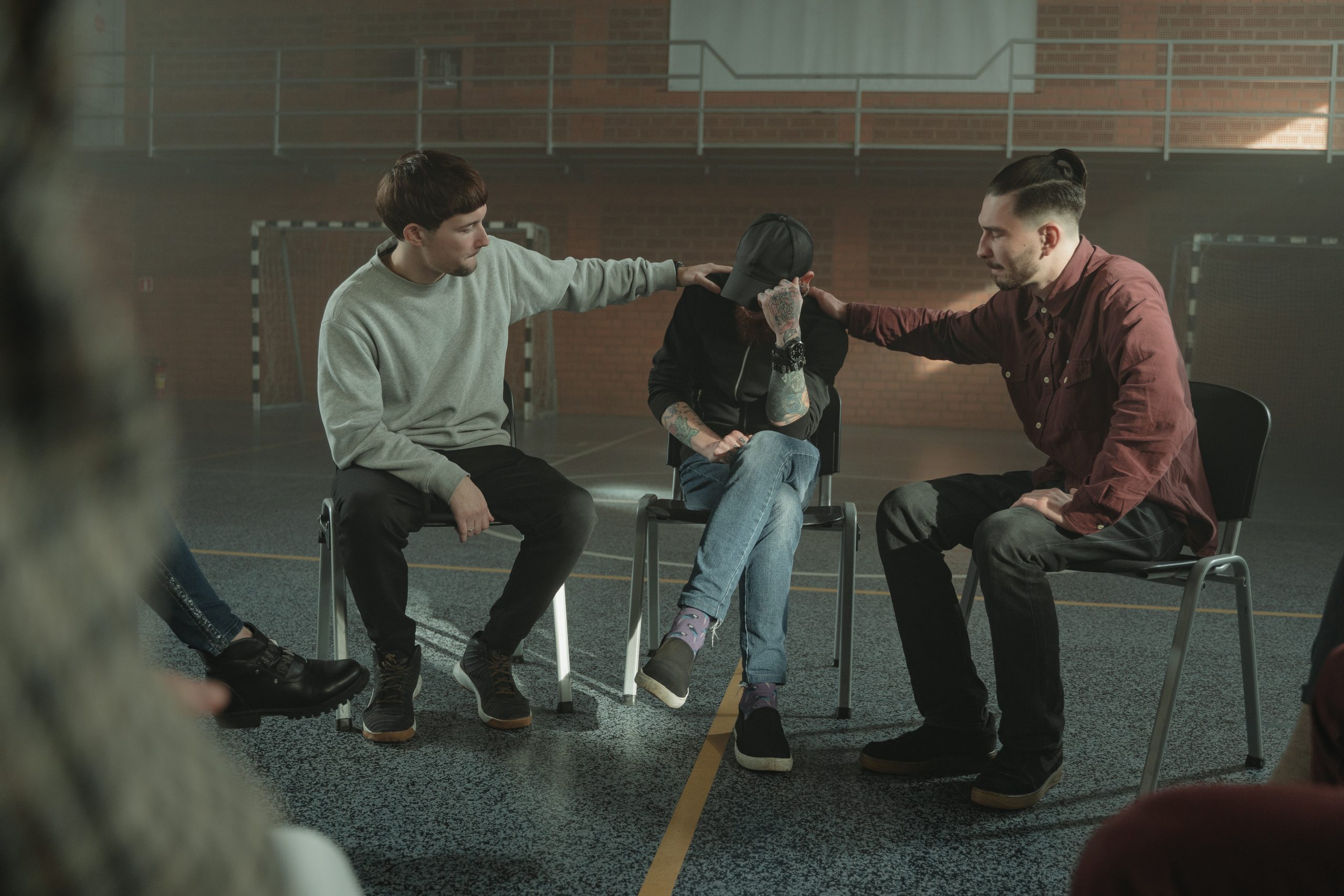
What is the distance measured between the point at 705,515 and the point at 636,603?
0.26m

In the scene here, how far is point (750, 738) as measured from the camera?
2.08 metres

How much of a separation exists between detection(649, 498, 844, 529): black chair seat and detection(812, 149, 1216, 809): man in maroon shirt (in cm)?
26

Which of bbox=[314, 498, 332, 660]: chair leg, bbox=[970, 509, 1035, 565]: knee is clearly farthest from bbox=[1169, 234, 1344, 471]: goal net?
bbox=[314, 498, 332, 660]: chair leg

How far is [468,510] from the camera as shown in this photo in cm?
221

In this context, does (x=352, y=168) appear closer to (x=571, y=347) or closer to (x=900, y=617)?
(x=571, y=347)

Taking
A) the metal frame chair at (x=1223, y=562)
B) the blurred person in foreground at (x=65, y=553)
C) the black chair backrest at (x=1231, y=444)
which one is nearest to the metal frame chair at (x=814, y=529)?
the metal frame chair at (x=1223, y=562)

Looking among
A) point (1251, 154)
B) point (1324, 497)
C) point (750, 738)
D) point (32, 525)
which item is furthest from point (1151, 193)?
point (32, 525)

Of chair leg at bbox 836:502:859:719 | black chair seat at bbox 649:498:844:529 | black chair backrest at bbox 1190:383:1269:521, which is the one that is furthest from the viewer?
black chair seat at bbox 649:498:844:529

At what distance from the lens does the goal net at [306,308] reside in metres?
10.9

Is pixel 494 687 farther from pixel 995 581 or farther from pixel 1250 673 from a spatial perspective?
pixel 1250 673

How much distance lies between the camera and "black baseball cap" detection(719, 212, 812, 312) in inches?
102

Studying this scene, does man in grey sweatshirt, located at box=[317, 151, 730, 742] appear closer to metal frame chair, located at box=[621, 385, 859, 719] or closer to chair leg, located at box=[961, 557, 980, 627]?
metal frame chair, located at box=[621, 385, 859, 719]

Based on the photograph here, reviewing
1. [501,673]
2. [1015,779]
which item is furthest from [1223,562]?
[501,673]

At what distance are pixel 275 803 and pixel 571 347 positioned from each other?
970cm
